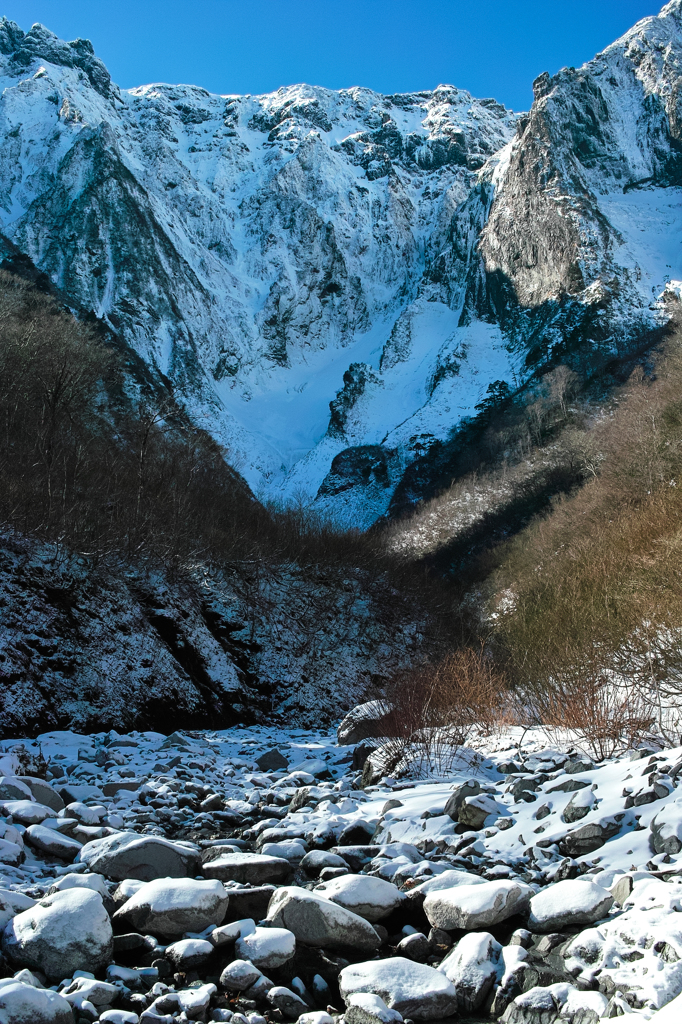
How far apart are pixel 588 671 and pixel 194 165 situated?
182013mm

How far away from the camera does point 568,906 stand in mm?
4488

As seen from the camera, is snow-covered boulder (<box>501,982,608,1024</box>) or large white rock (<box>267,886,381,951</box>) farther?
large white rock (<box>267,886,381,951</box>)

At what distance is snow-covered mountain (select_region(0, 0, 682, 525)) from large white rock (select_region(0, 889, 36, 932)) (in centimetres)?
5215

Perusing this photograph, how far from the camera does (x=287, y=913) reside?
185 inches

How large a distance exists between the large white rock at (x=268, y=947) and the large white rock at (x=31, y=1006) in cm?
109

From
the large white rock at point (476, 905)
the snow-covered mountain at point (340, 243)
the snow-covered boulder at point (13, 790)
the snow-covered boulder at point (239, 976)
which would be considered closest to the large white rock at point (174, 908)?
the snow-covered boulder at point (239, 976)

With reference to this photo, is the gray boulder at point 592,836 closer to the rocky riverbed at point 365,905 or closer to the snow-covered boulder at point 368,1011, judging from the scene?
the rocky riverbed at point 365,905

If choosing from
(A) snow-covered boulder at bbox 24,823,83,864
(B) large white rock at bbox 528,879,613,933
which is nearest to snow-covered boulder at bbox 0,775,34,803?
(A) snow-covered boulder at bbox 24,823,83,864

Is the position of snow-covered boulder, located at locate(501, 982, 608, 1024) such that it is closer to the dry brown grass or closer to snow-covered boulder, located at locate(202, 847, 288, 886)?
snow-covered boulder, located at locate(202, 847, 288, 886)

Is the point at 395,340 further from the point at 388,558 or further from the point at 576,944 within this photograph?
the point at 576,944

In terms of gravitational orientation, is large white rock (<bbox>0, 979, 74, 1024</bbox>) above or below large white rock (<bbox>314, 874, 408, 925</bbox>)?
above

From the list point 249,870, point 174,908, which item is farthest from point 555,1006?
point 249,870

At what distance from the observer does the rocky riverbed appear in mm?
3861

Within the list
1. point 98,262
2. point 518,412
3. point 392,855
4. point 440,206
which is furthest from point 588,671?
point 440,206
